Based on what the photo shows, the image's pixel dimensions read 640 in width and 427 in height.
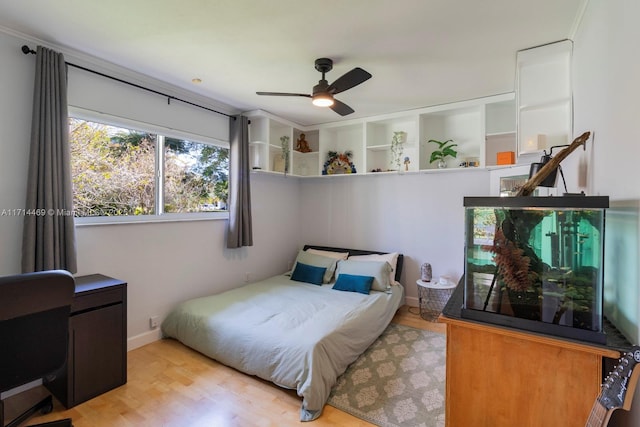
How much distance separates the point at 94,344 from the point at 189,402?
0.79 m

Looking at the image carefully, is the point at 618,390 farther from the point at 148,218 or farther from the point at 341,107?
the point at 148,218

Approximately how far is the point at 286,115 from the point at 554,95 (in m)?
2.84

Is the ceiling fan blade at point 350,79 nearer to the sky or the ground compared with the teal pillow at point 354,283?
nearer to the sky

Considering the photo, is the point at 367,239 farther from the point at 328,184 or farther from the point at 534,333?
the point at 534,333

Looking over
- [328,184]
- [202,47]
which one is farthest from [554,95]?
[328,184]

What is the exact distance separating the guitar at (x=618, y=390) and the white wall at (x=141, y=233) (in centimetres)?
316

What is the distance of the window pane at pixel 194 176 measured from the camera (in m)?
3.15

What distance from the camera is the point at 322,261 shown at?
404 cm

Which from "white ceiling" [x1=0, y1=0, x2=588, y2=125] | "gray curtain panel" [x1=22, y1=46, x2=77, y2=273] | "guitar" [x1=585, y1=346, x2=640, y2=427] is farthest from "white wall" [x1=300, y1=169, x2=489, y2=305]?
"gray curtain panel" [x1=22, y1=46, x2=77, y2=273]

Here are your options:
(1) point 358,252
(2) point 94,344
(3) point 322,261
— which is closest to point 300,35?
(2) point 94,344

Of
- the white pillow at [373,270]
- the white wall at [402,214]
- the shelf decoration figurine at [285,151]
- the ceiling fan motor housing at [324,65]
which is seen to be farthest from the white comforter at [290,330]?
the ceiling fan motor housing at [324,65]

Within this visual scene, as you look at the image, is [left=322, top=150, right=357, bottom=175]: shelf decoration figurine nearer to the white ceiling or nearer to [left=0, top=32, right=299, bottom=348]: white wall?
[left=0, top=32, right=299, bottom=348]: white wall

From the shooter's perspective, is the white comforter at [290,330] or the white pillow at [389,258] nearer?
the white comforter at [290,330]

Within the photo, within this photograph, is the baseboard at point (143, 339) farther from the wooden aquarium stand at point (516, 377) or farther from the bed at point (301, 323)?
the wooden aquarium stand at point (516, 377)
